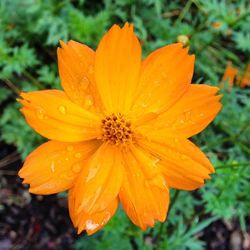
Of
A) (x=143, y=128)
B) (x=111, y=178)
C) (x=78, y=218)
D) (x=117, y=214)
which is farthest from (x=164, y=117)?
(x=117, y=214)

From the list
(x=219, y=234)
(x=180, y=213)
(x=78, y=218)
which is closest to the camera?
(x=78, y=218)

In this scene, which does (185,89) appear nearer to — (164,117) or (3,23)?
(164,117)

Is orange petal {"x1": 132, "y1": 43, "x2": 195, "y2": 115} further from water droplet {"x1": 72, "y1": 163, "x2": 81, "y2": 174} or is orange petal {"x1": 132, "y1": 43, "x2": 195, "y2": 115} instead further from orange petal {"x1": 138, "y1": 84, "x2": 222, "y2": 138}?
water droplet {"x1": 72, "y1": 163, "x2": 81, "y2": 174}

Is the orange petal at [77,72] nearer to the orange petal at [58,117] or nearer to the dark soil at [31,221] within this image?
the orange petal at [58,117]

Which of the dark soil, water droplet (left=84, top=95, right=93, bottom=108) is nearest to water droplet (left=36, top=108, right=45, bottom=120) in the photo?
water droplet (left=84, top=95, right=93, bottom=108)

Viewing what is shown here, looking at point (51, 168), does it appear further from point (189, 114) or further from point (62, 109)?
point (189, 114)

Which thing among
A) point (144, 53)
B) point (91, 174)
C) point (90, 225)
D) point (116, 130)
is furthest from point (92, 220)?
point (144, 53)

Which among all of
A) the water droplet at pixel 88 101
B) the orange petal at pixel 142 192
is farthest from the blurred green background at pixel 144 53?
the water droplet at pixel 88 101
